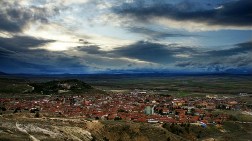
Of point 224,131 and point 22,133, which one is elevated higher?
point 22,133

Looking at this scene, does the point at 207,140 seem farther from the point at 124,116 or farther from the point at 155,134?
the point at 124,116

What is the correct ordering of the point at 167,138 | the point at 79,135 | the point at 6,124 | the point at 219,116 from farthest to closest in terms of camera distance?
1. the point at 219,116
2. the point at 167,138
3. the point at 79,135
4. the point at 6,124

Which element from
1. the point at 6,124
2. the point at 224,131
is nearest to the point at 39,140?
the point at 6,124

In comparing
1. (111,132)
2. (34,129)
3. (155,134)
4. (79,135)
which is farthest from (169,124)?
(34,129)

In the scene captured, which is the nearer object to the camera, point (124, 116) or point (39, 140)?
point (39, 140)

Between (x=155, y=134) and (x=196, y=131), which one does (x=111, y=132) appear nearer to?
(x=155, y=134)

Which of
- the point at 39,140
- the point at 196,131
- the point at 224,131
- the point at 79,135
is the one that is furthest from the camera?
the point at 224,131

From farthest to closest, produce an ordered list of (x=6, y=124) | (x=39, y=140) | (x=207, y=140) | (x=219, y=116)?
(x=219, y=116), (x=207, y=140), (x=6, y=124), (x=39, y=140)

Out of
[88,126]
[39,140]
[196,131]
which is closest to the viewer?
[39,140]

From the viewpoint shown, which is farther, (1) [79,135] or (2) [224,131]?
(2) [224,131]
